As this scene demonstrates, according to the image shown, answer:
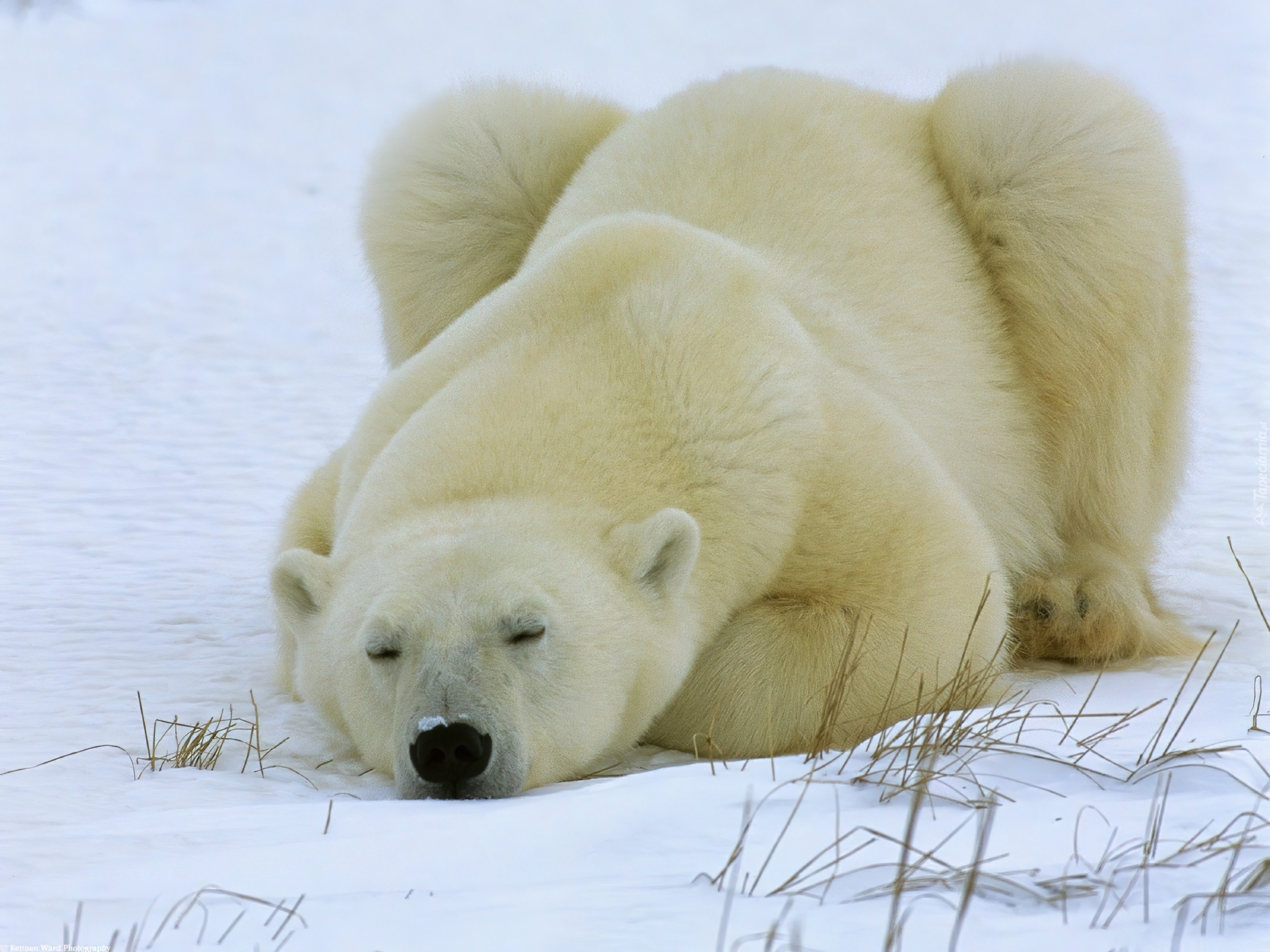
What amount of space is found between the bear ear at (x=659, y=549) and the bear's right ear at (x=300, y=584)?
2.05 feet

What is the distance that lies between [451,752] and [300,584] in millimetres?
611

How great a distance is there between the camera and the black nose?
267 centimetres

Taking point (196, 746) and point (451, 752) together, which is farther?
point (196, 746)

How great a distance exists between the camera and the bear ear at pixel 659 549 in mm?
2916

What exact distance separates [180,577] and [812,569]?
7.46 feet

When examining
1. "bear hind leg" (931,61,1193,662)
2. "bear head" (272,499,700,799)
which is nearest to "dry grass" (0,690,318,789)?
"bear head" (272,499,700,799)

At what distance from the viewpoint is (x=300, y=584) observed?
3.08 meters

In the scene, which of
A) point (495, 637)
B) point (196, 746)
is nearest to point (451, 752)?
point (495, 637)

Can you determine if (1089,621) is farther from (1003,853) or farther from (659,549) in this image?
(1003,853)

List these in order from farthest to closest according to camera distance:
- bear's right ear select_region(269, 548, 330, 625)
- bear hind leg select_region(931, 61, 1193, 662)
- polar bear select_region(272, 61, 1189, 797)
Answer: bear hind leg select_region(931, 61, 1193, 662) → bear's right ear select_region(269, 548, 330, 625) → polar bear select_region(272, 61, 1189, 797)

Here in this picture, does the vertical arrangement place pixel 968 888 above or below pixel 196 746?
above

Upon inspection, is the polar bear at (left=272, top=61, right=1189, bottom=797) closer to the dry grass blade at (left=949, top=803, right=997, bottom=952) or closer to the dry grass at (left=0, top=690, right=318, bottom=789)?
the dry grass at (left=0, top=690, right=318, bottom=789)

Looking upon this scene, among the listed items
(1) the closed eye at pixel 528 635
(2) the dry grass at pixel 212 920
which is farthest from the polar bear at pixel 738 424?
(2) the dry grass at pixel 212 920

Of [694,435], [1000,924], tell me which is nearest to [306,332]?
[694,435]
